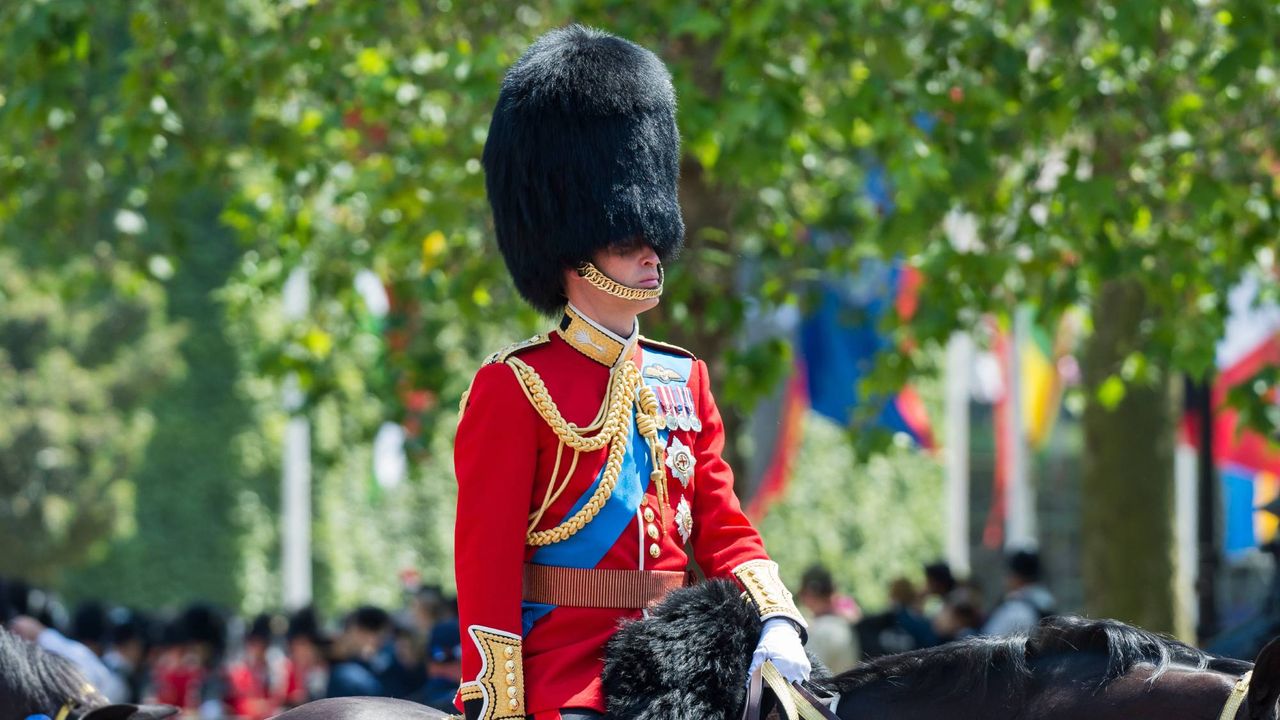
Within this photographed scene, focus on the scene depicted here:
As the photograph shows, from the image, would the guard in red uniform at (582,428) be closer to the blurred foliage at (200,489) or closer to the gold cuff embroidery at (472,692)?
the gold cuff embroidery at (472,692)

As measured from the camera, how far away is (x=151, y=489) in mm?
25547

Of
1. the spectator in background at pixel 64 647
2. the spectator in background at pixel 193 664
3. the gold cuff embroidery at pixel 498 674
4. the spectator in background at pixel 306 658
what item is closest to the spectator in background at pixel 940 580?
the spectator in background at pixel 306 658

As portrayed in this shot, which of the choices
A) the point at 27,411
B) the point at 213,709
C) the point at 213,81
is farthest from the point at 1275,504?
the point at 27,411

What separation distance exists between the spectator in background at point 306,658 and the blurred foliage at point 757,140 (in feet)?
7.68

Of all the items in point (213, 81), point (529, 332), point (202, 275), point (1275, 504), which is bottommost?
point (1275, 504)

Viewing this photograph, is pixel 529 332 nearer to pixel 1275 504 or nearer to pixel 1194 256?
pixel 1194 256

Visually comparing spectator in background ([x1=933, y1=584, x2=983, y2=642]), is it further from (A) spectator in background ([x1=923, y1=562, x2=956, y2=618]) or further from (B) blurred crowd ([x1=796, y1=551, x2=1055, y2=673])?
(A) spectator in background ([x1=923, y1=562, x2=956, y2=618])

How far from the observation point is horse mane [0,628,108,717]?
4789 millimetres

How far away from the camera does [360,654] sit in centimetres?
1085

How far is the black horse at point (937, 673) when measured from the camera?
3248mm

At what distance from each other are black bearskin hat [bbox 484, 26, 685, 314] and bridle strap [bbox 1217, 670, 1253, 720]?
146cm

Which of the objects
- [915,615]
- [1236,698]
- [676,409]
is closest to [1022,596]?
[915,615]

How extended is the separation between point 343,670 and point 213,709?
4.50 metres

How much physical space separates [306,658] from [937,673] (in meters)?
10.0
